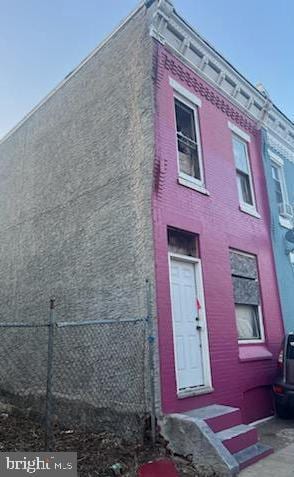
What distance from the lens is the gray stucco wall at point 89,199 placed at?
6820 mm

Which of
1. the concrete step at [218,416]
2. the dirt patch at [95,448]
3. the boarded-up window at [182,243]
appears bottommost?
the dirt patch at [95,448]

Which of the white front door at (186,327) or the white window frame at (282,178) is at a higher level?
the white window frame at (282,178)

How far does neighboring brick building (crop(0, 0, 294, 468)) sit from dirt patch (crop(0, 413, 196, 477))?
70cm

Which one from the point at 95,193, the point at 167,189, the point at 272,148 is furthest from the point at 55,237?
the point at 272,148

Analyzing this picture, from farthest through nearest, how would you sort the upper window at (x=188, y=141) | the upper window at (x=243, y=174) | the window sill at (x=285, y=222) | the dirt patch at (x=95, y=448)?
the window sill at (x=285, y=222)
the upper window at (x=243, y=174)
the upper window at (x=188, y=141)
the dirt patch at (x=95, y=448)

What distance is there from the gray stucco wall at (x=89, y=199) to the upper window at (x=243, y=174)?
3.46 metres

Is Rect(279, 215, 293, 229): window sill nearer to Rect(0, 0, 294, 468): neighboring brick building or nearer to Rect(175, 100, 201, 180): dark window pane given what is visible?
Rect(0, 0, 294, 468): neighboring brick building

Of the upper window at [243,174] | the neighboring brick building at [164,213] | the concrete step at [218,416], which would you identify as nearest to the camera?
the concrete step at [218,416]

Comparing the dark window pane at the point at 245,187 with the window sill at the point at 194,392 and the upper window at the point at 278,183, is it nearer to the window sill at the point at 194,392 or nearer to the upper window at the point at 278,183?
the upper window at the point at 278,183

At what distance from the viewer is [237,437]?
5.48 m

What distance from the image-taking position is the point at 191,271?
7.17 metres

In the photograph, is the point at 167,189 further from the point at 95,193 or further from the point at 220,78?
the point at 220,78

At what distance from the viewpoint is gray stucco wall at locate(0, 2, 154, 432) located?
22.4ft

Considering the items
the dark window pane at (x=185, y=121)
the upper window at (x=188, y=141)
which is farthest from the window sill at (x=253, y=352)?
the dark window pane at (x=185, y=121)
